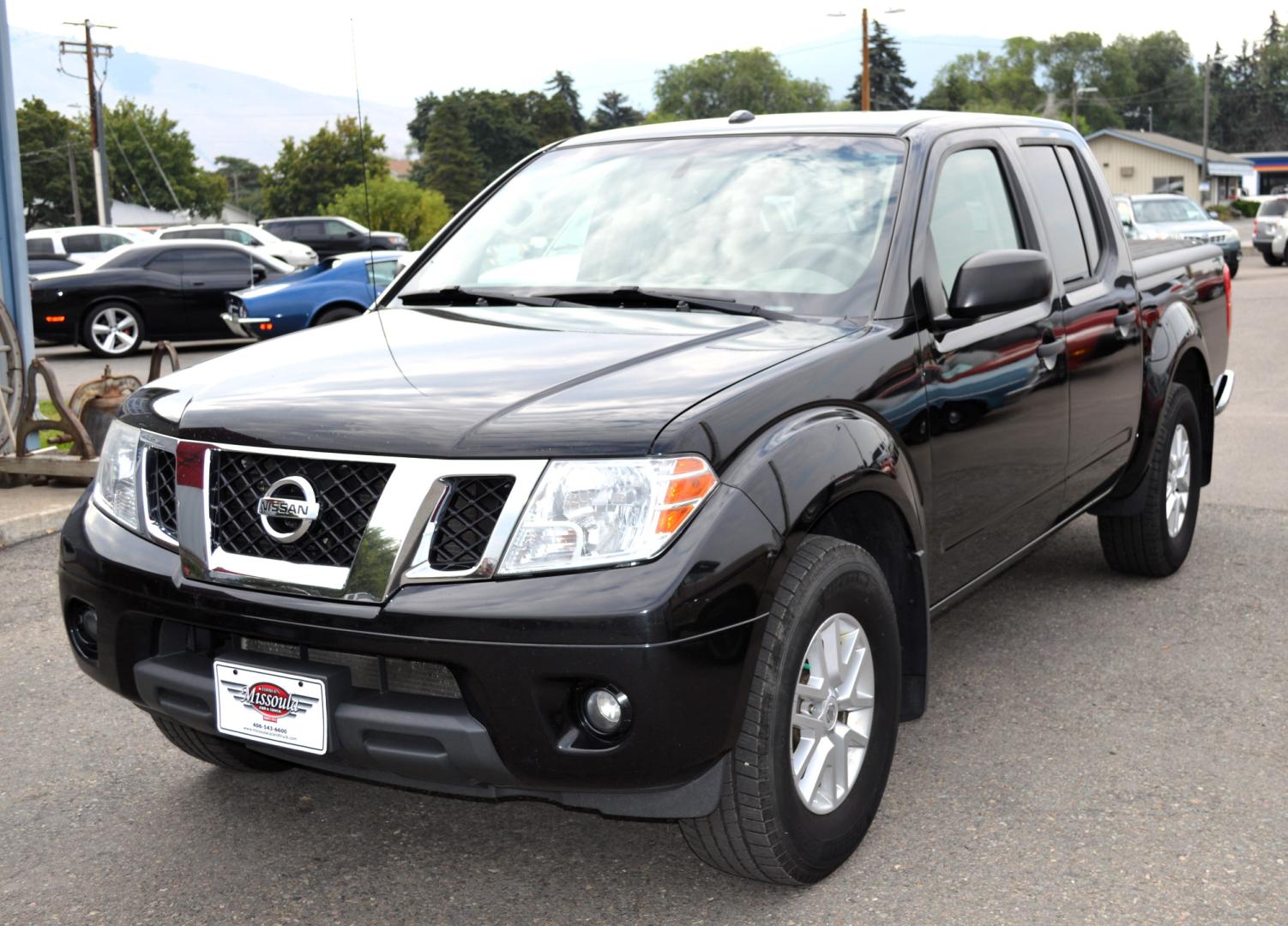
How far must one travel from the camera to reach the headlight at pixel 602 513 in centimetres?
269

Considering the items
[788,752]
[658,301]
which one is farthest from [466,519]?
[658,301]

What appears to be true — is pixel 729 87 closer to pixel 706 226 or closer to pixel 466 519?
pixel 706 226

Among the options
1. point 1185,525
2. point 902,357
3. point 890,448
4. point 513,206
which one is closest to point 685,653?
point 890,448

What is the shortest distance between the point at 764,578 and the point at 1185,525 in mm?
3722

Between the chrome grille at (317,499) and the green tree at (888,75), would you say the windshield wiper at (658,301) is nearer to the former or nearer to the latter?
the chrome grille at (317,499)

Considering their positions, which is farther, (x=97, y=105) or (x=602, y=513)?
(x=97, y=105)

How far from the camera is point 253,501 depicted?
2936 millimetres

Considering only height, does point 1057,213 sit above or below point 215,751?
above

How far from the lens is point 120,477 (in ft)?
10.9

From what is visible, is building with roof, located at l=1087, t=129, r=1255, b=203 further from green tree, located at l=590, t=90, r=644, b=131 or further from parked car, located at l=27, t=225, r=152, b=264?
parked car, located at l=27, t=225, r=152, b=264

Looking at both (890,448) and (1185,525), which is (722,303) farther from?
(1185,525)

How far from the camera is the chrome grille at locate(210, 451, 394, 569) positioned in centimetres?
279

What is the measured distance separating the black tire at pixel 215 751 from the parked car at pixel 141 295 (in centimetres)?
1482

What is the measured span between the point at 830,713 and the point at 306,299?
43.8 feet
